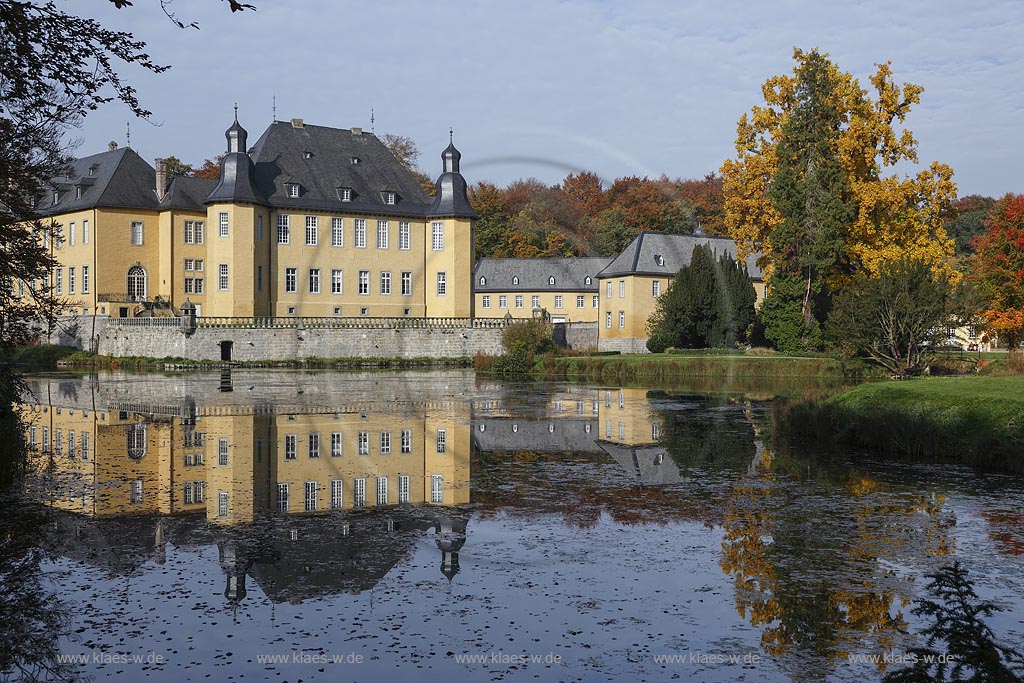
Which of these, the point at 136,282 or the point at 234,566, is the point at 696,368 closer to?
the point at 234,566

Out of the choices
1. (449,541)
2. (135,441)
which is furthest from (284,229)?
(449,541)

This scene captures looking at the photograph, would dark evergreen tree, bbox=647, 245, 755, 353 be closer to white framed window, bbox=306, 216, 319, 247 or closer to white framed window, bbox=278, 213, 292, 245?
white framed window, bbox=306, 216, 319, 247

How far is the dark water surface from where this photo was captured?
21.6 ft

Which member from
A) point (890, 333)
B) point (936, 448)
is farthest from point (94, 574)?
point (890, 333)

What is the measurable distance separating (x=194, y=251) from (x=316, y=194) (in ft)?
27.5

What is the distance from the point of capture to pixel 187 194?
194ft

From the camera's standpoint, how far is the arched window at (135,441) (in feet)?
51.2

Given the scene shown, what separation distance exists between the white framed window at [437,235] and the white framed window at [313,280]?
7612 mm

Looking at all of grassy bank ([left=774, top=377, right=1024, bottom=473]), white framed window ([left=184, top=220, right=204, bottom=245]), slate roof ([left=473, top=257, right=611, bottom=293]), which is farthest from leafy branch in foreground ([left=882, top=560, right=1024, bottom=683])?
slate roof ([left=473, top=257, right=611, bottom=293])

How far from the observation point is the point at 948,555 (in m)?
9.27

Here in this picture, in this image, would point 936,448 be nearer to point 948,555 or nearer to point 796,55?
point 948,555

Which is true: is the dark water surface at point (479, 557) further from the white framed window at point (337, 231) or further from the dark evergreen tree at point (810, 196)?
the white framed window at point (337, 231)

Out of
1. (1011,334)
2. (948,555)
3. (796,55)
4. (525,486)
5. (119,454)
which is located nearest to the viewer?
(948,555)

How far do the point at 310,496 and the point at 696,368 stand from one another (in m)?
30.3
